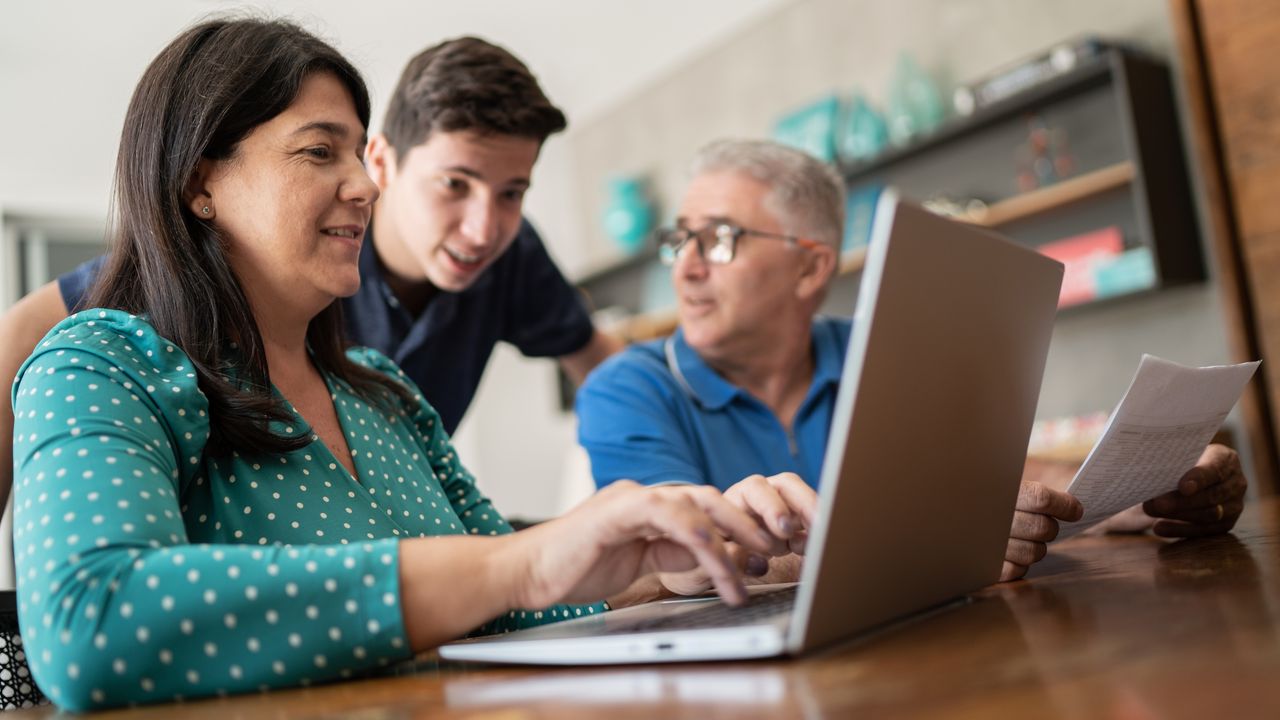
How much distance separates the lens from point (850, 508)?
0.67m

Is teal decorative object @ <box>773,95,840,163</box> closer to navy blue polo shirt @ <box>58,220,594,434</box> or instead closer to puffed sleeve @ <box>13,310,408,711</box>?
navy blue polo shirt @ <box>58,220,594,434</box>

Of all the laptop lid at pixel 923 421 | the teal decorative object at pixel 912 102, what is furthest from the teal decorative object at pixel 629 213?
the laptop lid at pixel 923 421

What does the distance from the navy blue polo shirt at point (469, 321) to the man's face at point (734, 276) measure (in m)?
0.38

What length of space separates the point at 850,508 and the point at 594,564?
193mm

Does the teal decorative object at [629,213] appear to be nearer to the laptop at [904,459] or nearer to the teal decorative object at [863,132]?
the teal decorative object at [863,132]

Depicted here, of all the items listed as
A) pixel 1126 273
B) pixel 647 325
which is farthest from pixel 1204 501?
pixel 647 325

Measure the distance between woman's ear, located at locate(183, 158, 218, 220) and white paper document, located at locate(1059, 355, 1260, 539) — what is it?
0.92 meters

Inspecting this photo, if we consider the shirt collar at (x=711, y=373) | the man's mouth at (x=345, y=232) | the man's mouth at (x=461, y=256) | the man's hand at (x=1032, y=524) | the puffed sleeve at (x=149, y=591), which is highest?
the man's mouth at (x=345, y=232)

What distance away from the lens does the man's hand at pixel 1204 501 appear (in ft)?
4.37

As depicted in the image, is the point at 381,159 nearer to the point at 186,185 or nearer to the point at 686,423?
the point at 686,423

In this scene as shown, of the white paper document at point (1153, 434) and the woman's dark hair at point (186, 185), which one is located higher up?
the woman's dark hair at point (186, 185)

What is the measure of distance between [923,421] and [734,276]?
1366mm

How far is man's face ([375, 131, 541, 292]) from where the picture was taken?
1.94m

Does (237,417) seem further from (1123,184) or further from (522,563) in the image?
(1123,184)
